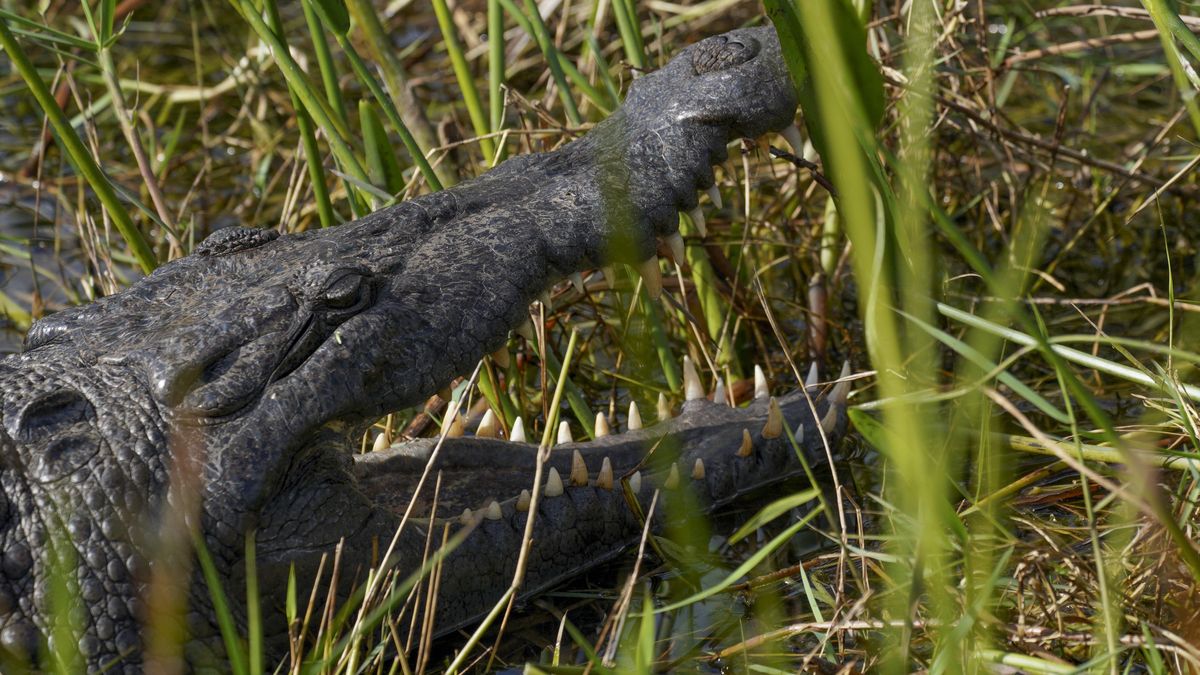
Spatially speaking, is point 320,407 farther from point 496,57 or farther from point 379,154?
point 496,57

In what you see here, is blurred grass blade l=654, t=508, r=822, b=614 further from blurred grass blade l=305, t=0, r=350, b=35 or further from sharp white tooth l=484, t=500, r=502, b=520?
blurred grass blade l=305, t=0, r=350, b=35

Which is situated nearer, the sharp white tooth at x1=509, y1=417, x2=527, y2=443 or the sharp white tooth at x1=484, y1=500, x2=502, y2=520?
the sharp white tooth at x1=484, y1=500, x2=502, y2=520

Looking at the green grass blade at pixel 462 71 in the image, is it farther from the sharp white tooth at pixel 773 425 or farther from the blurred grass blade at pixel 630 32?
the sharp white tooth at pixel 773 425

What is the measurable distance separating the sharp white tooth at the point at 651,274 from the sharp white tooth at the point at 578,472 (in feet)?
1.30

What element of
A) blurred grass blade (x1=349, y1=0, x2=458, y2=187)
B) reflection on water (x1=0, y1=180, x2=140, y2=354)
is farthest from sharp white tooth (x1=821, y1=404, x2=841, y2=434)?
reflection on water (x1=0, y1=180, x2=140, y2=354)

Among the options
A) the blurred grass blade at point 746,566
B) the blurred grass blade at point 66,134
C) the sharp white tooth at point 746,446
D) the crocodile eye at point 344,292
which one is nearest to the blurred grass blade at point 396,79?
the blurred grass blade at point 66,134

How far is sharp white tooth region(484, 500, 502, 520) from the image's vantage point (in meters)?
2.79

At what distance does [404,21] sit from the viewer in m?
6.77

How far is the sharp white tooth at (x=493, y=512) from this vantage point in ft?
9.17

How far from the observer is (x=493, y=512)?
2.80 meters

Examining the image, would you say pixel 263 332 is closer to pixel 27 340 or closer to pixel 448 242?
pixel 448 242

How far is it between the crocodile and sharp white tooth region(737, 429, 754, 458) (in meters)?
0.21

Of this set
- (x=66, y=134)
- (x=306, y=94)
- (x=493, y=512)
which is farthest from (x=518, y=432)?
(x=66, y=134)

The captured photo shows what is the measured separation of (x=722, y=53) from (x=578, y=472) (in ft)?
3.14
